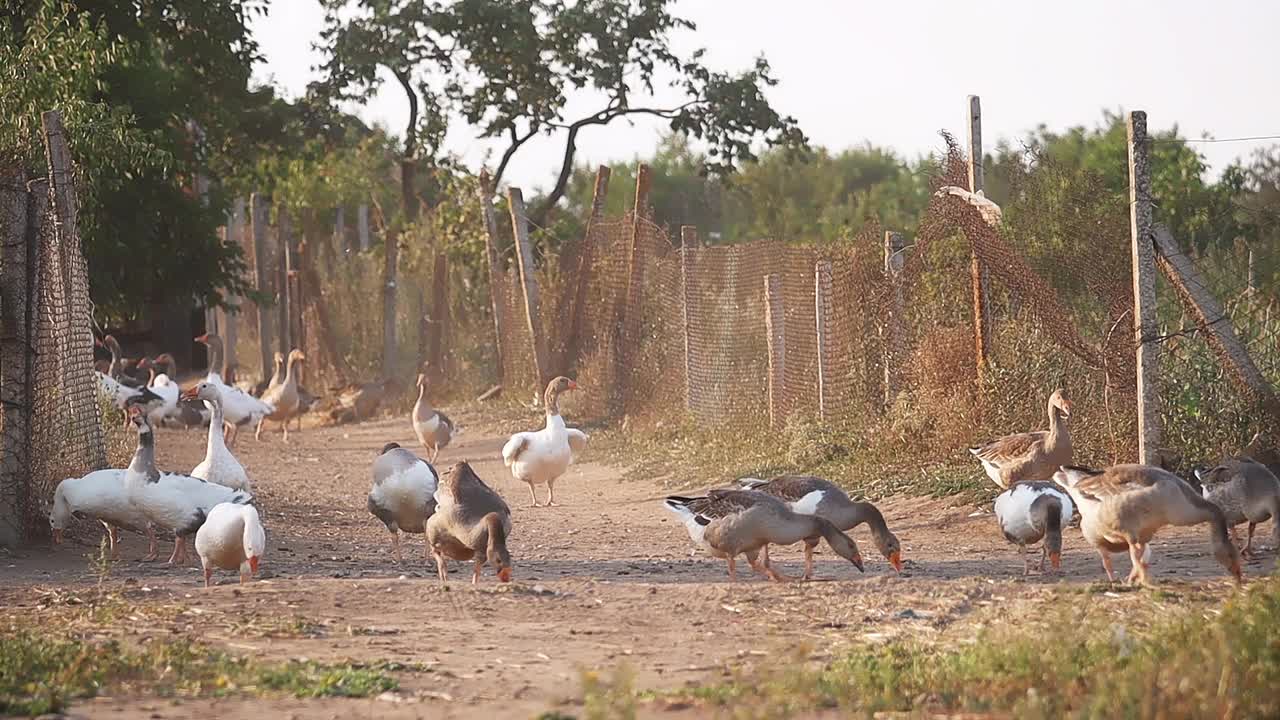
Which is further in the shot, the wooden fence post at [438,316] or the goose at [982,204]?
the wooden fence post at [438,316]

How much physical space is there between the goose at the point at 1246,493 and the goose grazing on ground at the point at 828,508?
186 cm

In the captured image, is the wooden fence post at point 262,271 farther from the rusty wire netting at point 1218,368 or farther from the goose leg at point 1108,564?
the goose leg at point 1108,564

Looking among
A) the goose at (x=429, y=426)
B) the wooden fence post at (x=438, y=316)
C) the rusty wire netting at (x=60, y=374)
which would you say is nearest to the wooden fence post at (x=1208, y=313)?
the rusty wire netting at (x=60, y=374)

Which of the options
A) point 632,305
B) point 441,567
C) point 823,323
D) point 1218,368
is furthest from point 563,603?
point 632,305

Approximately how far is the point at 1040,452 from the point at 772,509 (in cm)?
275

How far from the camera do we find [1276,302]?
1269 cm

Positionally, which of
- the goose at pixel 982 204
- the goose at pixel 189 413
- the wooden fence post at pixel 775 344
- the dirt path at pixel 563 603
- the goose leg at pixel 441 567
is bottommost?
the dirt path at pixel 563 603

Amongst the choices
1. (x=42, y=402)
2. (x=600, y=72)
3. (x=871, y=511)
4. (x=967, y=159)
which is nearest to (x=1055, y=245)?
(x=967, y=159)

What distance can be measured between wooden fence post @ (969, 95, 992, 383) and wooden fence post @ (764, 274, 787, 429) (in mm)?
2959

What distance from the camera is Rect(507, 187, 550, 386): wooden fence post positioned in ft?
67.5

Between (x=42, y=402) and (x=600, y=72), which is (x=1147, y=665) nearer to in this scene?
(x=42, y=402)

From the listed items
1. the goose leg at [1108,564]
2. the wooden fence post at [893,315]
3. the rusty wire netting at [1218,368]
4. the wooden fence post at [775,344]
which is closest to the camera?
the goose leg at [1108,564]

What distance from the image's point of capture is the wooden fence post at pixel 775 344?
16.0 meters

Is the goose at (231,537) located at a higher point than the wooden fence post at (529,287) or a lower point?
lower
